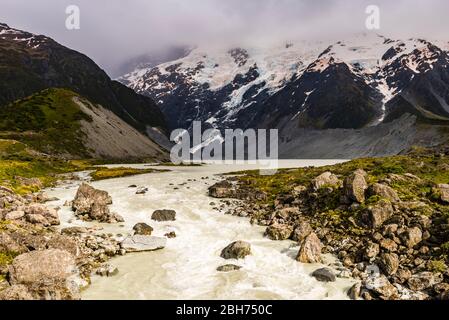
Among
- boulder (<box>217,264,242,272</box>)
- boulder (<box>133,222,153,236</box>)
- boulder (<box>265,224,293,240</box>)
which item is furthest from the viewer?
boulder (<box>133,222,153,236</box>)

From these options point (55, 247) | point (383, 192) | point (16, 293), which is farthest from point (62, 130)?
point (16, 293)

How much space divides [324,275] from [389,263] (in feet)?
13.8

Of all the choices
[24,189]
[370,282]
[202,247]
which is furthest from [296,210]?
[24,189]

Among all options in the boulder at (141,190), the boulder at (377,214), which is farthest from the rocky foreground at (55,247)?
the boulder at (377,214)

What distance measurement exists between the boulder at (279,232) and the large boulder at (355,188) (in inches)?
271

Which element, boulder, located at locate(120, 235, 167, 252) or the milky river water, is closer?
the milky river water

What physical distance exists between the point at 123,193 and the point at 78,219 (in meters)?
16.1

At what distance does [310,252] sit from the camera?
29.7 metres

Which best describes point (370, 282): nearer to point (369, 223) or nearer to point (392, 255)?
point (392, 255)

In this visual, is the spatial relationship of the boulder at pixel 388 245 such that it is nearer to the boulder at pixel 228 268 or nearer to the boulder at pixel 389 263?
the boulder at pixel 389 263

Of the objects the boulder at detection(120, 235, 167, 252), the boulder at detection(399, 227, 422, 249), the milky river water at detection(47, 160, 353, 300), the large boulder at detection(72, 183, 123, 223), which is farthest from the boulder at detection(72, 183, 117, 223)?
the boulder at detection(399, 227, 422, 249)

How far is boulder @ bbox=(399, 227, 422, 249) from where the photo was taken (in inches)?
1129

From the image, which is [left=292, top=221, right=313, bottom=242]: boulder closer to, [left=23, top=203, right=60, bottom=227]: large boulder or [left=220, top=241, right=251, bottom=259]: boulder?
[left=220, top=241, right=251, bottom=259]: boulder

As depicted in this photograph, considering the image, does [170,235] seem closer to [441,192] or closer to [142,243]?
[142,243]
